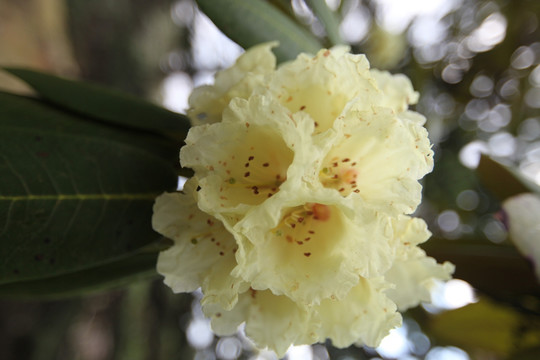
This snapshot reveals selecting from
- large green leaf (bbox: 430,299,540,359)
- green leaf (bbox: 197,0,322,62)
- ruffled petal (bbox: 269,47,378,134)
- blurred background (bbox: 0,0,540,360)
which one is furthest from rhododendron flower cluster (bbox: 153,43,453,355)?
blurred background (bbox: 0,0,540,360)

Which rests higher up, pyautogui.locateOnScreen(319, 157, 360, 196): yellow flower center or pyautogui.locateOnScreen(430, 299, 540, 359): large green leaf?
pyautogui.locateOnScreen(319, 157, 360, 196): yellow flower center

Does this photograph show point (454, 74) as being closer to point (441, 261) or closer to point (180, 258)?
point (441, 261)

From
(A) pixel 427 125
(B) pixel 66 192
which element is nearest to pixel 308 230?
(B) pixel 66 192

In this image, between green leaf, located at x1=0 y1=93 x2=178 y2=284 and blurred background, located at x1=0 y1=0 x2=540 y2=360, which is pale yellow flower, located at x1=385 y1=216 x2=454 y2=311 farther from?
blurred background, located at x1=0 y1=0 x2=540 y2=360

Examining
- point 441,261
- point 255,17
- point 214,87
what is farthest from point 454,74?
point 214,87

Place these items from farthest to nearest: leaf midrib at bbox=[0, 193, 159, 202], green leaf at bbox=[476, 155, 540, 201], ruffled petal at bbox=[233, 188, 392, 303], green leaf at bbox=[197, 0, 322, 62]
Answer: green leaf at bbox=[476, 155, 540, 201] → green leaf at bbox=[197, 0, 322, 62] → leaf midrib at bbox=[0, 193, 159, 202] → ruffled petal at bbox=[233, 188, 392, 303]

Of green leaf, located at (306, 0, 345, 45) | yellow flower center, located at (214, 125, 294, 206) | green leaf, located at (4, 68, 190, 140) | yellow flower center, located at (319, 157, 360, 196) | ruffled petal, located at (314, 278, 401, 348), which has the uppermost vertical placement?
green leaf, located at (306, 0, 345, 45)

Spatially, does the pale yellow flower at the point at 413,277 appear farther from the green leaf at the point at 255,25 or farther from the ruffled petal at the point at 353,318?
the green leaf at the point at 255,25

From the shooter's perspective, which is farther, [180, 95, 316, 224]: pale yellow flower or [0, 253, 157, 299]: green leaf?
[0, 253, 157, 299]: green leaf
